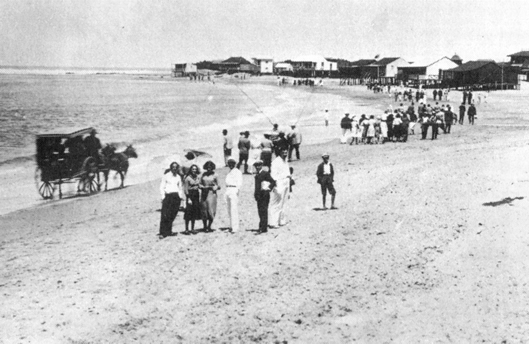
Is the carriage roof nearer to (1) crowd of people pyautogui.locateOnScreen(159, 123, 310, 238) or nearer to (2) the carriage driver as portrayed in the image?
(2) the carriage driver

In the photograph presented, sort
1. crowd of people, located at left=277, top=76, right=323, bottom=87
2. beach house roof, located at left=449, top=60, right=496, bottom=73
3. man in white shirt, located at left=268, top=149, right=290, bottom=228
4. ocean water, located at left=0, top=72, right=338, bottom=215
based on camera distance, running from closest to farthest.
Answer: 1. man in white shirt, located at left=268, top=149, right=290, bottom=228
2. ocean water, located at left=0, top=72, right=338, bottom=215
3. beach house roof, located at left=449, top=60, right=496, bottom=73
4. crowd of people, located at left=277, top=76, right=323, bottom=87

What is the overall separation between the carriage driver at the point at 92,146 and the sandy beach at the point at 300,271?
2.74 m

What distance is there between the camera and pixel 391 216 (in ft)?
37.9

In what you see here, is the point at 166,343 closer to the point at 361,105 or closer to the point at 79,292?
the point at 79,292

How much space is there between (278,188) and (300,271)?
2.50 m

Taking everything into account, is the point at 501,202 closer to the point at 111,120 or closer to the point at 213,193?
the point at 213,193

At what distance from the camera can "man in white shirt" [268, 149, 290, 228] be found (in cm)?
1123

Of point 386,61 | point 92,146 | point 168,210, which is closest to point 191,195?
point 168,210

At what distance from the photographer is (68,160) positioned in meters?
16.7

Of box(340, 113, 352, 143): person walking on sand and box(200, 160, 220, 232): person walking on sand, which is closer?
box(200, 160, 220, 232): person walking on sand

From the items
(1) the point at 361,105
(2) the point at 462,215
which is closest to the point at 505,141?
(2) the point at 462,215

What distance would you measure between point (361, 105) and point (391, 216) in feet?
141

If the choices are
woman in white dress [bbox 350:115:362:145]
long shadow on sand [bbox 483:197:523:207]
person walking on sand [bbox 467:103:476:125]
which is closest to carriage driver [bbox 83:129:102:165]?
long shadow on sand [bbox 483:197:523:207]

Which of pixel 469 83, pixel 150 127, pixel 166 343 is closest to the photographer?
pixel 166 343
